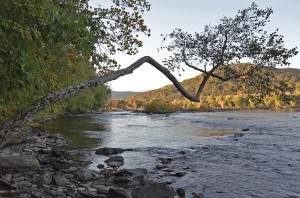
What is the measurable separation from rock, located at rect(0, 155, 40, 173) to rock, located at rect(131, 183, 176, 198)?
6.61 m

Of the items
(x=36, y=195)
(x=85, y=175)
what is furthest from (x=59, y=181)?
(x=36, y=195)

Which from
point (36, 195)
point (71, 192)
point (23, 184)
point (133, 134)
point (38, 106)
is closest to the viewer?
point (38, 106)

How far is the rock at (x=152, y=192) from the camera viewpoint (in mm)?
12695

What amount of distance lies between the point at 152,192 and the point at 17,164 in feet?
24.8

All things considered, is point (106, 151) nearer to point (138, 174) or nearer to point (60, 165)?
point (60, 165)

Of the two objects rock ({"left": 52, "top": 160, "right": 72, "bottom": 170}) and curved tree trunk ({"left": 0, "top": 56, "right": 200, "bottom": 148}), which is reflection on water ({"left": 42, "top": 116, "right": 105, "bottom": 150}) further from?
curved tree trunk ({"left": 0, "top": 56, "right": 200, "bottom": 148})

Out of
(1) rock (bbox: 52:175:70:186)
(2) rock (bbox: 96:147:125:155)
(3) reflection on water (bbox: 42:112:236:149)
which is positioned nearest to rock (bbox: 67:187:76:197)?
(1) rock (bbox: 52:175:70:186)

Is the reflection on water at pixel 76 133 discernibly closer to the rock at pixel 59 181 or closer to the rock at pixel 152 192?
the rock at pixel 59 181

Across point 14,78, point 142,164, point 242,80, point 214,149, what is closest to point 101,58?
point 14,78

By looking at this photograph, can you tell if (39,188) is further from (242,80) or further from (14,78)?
(242,80)

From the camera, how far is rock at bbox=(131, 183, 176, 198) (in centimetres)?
1270

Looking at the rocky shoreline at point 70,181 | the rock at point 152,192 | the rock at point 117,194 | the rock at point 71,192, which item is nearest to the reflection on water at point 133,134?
the rocky shoreline at point 70,181

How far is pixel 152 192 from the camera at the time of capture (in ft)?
42.6

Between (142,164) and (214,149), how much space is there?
33.1 feet
